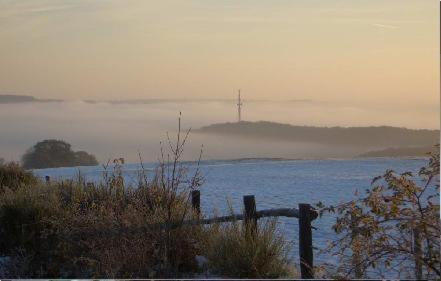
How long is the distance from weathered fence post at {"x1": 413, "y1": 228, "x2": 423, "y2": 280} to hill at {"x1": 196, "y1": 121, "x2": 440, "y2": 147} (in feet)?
3.29

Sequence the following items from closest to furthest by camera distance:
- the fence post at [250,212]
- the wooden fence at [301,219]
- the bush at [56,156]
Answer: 1. the wooden fence at [301,219]
2. the fence post at [250,212]
3. the bush at [56,156]

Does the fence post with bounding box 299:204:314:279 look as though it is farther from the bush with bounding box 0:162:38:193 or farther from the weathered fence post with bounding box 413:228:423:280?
the bush with bounding box 0:162:38:193

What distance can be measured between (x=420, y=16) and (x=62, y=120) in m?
2.88

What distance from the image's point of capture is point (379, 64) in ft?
20.1

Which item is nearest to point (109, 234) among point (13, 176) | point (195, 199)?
point (195, 199)

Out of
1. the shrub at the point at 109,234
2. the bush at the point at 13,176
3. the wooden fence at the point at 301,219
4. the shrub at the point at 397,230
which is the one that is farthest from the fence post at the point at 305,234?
the bush at the point at 13,176

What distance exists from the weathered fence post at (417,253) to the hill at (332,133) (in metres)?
1.00

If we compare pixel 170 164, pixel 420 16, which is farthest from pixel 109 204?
pixel 420 16

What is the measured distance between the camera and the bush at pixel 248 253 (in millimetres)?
6438

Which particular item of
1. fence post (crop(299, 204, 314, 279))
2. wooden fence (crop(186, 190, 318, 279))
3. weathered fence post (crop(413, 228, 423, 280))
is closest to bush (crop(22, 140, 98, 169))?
wooden fence (crop(186, 190, 318, 279))

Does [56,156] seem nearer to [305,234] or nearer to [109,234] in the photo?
[109,234]

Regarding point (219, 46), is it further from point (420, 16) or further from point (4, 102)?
point (4, 102)

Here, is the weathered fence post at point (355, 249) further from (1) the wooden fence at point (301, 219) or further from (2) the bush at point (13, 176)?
(2) the bush at point (13, 176)

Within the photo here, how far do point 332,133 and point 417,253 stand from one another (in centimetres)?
144
